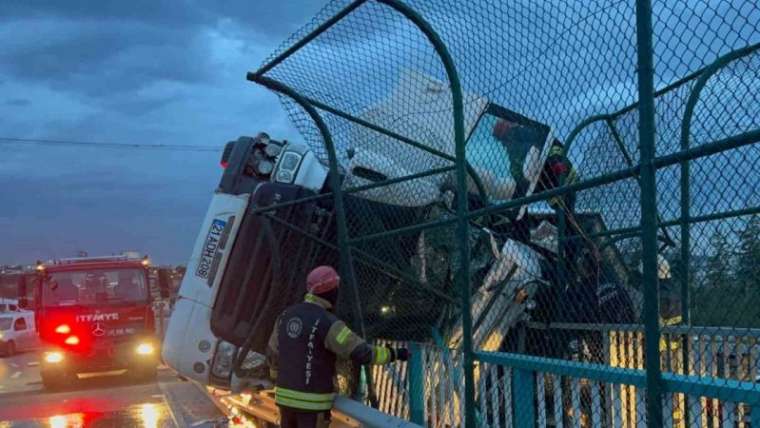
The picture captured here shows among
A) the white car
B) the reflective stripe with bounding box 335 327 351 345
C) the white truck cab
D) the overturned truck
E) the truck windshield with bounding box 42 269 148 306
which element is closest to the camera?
the reflective stripe with bounding box 335 327 351 345

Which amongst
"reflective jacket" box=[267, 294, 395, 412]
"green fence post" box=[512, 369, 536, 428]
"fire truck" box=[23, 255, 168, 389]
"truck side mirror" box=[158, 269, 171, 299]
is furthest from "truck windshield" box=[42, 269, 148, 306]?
"green fence post" box=[512, 369, 536, 428]

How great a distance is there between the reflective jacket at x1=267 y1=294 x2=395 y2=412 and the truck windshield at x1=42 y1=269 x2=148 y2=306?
906 cm

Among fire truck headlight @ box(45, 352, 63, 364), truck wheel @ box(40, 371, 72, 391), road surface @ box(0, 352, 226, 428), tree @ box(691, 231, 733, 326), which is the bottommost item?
road surface @ box(0, 352, 226, 428)

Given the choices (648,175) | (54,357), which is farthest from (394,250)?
(54,357)

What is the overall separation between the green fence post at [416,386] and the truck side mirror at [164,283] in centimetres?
894

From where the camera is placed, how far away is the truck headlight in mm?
6562

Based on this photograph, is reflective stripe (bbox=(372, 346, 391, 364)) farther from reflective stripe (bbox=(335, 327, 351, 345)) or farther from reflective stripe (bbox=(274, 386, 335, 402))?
reflective stripe (bbox=(274, 386, 335, 402))

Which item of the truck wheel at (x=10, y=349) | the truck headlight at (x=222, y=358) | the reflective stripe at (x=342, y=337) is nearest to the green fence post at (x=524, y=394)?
the reflective stripe at (x=342, y=337)

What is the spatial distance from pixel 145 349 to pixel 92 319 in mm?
1032

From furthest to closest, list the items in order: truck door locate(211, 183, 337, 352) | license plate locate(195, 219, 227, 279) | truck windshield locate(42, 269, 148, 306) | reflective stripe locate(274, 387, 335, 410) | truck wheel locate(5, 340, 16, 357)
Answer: truck wheel locate(5, 340, 16, 357)
truck windshield locate(42, 269, 148, 306)
license plate locate(195, 219, 227, 279)
truck door locate(211, 183, 337, 352)
reflective stripe locate(274, 387, 335, 410)

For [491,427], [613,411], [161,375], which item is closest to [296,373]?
[491,427]

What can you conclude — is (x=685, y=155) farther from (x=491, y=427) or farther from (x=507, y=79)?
(x=491, y=427)

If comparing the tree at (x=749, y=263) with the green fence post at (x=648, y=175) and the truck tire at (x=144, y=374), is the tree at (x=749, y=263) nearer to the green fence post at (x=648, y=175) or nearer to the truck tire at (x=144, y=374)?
the green fence post at (x=648, y=175)

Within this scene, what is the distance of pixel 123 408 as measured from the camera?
10.5 metres
